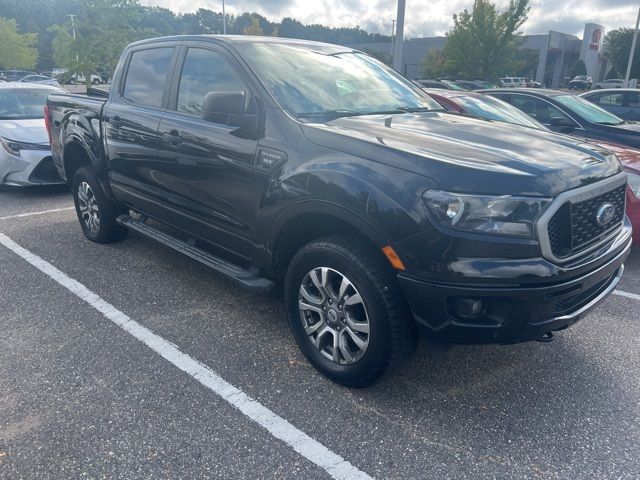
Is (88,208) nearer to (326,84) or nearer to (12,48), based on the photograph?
(326,84)

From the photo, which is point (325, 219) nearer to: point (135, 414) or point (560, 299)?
point (560, 299)

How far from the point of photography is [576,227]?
8.43 ft

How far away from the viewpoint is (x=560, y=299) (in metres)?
2.46

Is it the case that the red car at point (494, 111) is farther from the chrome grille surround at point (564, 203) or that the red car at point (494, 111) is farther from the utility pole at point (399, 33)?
the utility pole at point (399, 33)

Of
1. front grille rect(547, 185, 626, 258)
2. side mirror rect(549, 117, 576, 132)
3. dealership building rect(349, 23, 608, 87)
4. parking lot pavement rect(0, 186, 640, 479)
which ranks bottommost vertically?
parking lot pavement rect(0, 186, 640, 479)

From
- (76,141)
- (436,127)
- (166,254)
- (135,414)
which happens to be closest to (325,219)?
(436,127)

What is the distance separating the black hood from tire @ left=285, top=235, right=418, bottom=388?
513 mm

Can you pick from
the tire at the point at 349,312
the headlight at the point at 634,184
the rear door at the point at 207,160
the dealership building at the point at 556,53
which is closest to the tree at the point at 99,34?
the rear door at the point at 207,160

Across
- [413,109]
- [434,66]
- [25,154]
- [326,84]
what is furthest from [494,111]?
[434,66]

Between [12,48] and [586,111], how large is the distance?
3501 cm

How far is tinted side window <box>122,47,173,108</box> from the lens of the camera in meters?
4.27

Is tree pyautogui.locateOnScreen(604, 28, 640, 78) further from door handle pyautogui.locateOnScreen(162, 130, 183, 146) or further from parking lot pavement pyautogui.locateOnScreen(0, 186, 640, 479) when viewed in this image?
door handle pyautogui.locateOnScreen(162, 130, 183, 146)

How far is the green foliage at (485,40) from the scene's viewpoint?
22.1 meters

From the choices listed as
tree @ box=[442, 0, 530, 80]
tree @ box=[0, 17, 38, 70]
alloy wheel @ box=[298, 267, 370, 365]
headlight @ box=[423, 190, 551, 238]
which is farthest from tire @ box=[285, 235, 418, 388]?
tree @ box=[0, 17, 38, 70]
